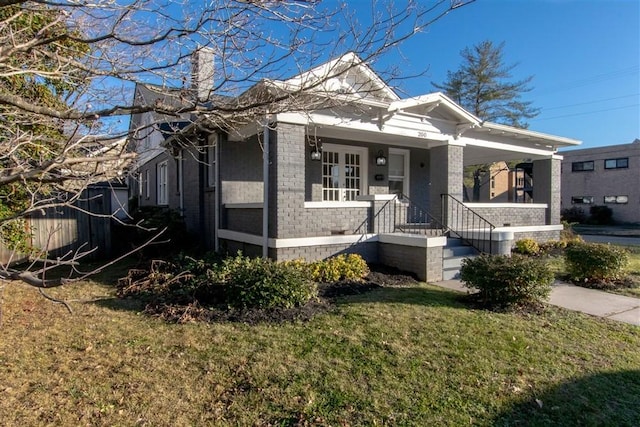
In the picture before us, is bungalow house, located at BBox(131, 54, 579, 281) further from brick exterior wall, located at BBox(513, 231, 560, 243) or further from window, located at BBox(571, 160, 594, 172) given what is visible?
window, located at BBox(571, 160, 594, 172)

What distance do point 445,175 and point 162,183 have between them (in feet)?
35.9

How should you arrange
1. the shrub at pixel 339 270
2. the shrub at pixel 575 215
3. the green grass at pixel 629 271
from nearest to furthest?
the green grass at pixel 629 271
the shrub at pixel 339 270
the shrub at pixel 575 215

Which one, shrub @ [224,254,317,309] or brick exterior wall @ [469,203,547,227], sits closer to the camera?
shrub @ [224,254,317,309]

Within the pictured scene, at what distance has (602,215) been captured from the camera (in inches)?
1197

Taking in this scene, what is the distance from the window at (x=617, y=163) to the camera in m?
30.0

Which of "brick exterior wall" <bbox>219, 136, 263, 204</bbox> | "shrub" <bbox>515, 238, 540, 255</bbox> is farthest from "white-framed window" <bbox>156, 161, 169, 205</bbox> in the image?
"shrub" <bbox>515, 238, 540, 255</bbox>

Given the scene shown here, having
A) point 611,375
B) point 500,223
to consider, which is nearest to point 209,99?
point 611,375

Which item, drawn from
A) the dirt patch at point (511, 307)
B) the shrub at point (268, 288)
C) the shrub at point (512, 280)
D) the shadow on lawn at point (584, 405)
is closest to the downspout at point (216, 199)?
the shrub at point (268, 288)

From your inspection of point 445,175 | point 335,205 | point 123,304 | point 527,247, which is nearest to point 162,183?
point 335,205

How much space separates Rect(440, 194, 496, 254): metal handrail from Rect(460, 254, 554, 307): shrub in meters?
3.08

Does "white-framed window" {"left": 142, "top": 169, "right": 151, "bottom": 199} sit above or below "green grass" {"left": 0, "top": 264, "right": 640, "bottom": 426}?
above

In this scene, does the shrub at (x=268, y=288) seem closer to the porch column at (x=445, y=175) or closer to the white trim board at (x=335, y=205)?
the white trim board at (x=335, y=205)

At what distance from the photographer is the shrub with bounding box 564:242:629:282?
25.1 feet

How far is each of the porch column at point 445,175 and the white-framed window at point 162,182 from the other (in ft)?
32.4
